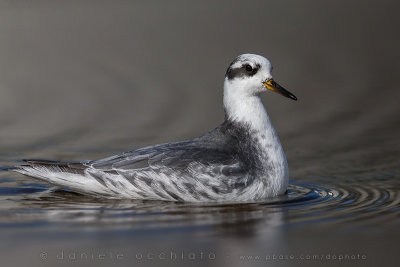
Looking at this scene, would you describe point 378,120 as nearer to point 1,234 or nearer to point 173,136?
point 173,136

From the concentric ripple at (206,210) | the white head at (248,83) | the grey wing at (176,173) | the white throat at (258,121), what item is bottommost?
the concentric ripple at (206,210)

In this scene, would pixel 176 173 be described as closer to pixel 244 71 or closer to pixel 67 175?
pixel 67 175

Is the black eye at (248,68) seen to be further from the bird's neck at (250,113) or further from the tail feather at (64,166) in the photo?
the tail feather at (64,166)

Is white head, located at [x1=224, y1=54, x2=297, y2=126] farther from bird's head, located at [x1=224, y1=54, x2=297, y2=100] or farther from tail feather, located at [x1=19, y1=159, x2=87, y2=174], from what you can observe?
tail feather, located at [x1=19, y1=159, x2=87, y2=174]

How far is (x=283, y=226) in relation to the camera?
8133 millimetres

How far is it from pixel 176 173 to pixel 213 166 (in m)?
0.45

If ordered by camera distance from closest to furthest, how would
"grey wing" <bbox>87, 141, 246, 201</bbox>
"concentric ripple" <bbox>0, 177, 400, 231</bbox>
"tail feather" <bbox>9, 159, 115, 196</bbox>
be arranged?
1. "concentric ripple" <bbox>0, 177, 400, 231</bbox>
2. "grey wing" <bbox>87, 141, 246, 201</bbox>
3. "tail feather" <bbox>9, 159, 115, 196</bbox>

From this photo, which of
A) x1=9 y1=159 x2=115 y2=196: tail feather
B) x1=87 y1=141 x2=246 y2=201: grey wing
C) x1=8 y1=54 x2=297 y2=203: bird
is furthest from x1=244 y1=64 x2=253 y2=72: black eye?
x1=9 y1=159 x2=115 y2=196: tail feather

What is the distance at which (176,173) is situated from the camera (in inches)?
371

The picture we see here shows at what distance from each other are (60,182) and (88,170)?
376 millimetres

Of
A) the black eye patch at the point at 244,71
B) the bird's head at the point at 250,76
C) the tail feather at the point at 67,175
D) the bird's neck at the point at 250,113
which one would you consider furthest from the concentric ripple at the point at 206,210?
the black eye patch at the point at 244,71

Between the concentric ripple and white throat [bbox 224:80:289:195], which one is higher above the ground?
white throat [bbox 224:80:289:195]

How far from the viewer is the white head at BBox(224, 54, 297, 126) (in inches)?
391

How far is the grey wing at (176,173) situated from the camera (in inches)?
367
